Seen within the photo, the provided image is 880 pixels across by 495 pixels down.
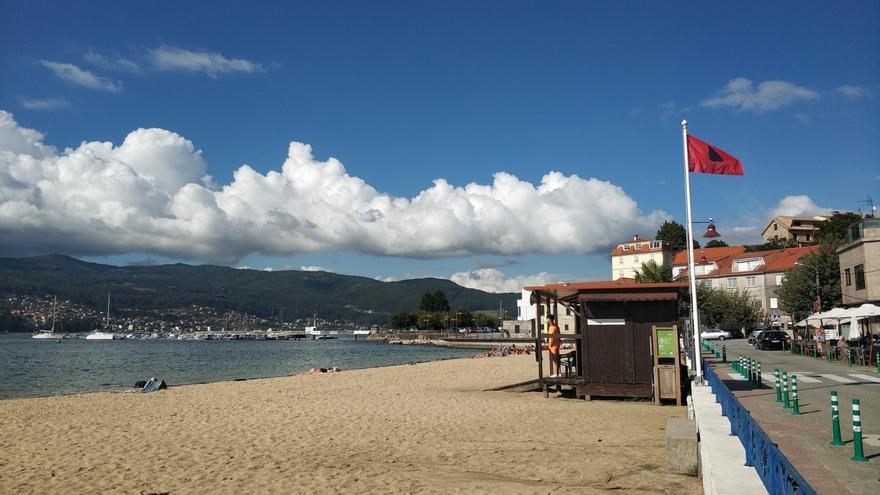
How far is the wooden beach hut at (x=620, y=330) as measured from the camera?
704 inches

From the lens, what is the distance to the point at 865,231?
38844mm

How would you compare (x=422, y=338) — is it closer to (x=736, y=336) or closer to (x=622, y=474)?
(x=736, y=336)

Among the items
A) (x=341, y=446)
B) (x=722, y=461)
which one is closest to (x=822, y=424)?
(x=722, y=461)

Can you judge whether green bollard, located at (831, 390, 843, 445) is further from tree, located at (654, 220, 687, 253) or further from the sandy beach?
tree, located at (654, 220, 687, 253)

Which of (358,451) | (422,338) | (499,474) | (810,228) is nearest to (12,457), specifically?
(358,451)

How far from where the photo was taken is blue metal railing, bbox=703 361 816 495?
14.0 ft

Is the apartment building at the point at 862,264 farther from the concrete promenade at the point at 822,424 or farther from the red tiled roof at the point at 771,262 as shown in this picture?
the red tiled roof at the point at 771,262

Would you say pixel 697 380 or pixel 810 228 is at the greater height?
pixel 810 228

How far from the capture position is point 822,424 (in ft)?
41.2

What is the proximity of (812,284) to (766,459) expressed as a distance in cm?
5564

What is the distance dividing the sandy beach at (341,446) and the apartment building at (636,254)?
8978cm

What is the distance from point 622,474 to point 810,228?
119m

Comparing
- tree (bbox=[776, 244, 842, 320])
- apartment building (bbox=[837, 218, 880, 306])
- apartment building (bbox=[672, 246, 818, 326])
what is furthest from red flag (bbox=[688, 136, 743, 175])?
apartment building (bbox=[672, 246, 818, 326])

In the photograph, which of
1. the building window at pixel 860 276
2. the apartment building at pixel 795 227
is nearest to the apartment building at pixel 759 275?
the apartment building at pixel 795 227
